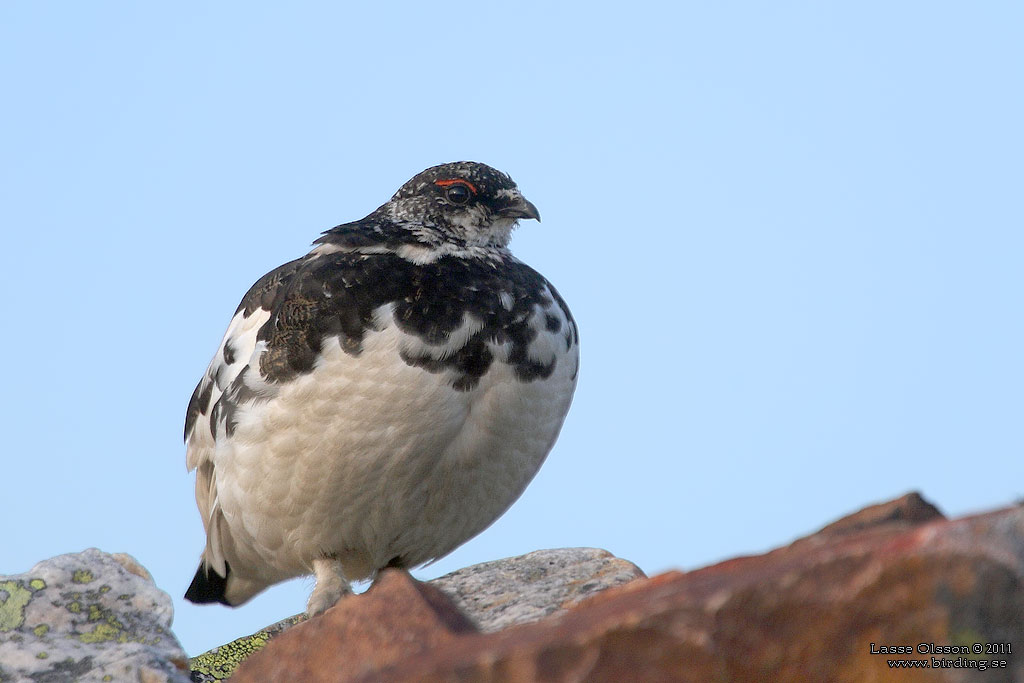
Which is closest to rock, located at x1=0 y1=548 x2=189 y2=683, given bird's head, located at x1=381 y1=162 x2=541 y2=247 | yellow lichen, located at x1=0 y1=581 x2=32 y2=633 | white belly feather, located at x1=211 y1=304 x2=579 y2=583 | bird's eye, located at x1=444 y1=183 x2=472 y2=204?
yellow lichen, located at x1=0 y1=581 x2=32 y2=633

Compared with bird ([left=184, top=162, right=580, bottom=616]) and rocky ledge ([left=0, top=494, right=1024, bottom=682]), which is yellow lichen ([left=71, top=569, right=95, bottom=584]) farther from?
rocky ledge ([left=0, top=494, right=1024, bottom=682])

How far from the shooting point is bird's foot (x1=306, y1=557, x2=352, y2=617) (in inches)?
247

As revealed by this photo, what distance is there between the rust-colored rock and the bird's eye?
4.10 metres

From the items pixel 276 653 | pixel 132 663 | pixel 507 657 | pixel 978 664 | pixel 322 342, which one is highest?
pixel 322 342

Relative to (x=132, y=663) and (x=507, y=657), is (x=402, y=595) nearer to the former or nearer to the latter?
(x=507, y=657)

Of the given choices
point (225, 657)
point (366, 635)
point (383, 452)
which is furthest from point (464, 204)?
point (366, 635)

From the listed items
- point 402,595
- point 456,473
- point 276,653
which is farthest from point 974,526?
point 456,473

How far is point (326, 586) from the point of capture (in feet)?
20.7

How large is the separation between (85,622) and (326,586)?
1.44m

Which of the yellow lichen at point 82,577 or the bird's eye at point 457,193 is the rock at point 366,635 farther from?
the bird's eye at point 457,193

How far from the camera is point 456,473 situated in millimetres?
5965

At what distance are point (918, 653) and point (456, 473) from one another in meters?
3.57

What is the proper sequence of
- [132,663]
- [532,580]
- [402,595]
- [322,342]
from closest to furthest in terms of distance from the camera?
[402,595] → [132,663] → [322,342] → [532,580]

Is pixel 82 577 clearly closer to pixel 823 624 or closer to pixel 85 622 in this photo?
pixel 85 622
